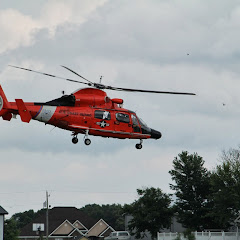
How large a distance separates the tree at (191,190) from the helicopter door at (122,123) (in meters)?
42.4

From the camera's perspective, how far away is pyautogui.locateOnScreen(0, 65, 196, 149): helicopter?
46.0m

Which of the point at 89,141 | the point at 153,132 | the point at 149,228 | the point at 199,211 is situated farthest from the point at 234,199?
the point at 89,141

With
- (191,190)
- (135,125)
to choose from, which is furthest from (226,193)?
(135,125)

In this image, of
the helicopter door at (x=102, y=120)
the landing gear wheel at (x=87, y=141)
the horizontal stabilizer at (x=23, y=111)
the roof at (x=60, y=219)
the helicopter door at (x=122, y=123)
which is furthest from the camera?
the roof at (x=60, y=219)

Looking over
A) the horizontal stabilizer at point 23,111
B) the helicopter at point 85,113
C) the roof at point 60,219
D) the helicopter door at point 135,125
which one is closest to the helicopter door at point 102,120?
the helicopter at point 85,113

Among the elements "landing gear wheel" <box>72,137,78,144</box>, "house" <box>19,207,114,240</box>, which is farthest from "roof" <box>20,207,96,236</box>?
"landing gear wheel" <box>72,137,78,144</box>

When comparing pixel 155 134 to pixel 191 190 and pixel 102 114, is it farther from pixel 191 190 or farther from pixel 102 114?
pixel 191 190

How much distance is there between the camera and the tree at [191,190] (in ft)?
300

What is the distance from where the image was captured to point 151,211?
9450 centimetres

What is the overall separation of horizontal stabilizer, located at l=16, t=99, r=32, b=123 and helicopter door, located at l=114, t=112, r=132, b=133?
21.6 feet

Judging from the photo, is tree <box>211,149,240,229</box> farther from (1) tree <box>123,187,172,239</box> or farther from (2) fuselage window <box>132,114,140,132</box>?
(2) fuselage window <box>132,114,140,132</box>

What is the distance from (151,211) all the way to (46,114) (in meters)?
50.5

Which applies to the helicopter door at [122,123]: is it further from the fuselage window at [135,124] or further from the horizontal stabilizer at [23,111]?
the horizontal stabilizer at [23,111]

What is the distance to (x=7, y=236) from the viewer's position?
9550 cm
